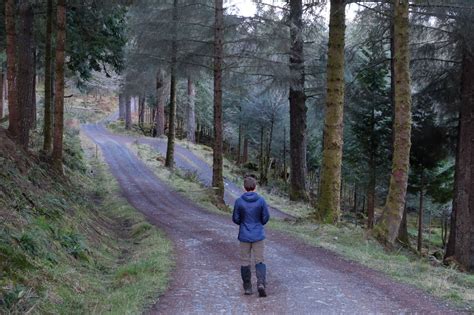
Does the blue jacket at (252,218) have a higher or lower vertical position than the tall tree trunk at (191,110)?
lower

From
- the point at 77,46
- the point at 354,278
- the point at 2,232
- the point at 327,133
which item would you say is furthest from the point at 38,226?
the point at 77,46

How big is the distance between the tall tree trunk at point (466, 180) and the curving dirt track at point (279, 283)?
6.69 meters

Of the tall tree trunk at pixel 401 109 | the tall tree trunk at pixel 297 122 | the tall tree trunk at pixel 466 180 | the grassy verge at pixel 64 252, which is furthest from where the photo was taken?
the tall tree trunk at pixel 297 122

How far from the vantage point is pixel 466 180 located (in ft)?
51.1

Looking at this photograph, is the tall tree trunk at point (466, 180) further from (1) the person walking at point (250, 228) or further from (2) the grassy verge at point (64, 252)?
(1) the person walking at point (250, 228)

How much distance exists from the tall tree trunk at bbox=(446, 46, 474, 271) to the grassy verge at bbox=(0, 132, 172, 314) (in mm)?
9076

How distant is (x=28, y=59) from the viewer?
15.3 meters

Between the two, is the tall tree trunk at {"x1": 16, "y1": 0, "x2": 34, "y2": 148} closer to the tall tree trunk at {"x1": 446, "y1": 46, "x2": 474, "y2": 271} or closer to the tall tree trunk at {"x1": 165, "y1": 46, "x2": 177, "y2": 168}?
the tall tree trunk at {"x1": 165, "y1": 46, "x2": 177, "y2": 168}

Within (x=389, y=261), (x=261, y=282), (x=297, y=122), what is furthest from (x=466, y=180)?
(x=261, y=282)

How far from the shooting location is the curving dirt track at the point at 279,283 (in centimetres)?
620

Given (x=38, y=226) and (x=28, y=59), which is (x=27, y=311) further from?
(x=28, y=59)

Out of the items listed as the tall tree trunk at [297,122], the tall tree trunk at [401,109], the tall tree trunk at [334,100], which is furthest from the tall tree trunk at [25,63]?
the tall tree trunk at [401,109]

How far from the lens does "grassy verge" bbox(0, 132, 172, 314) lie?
5824 millimetres

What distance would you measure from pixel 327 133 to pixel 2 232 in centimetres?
789
